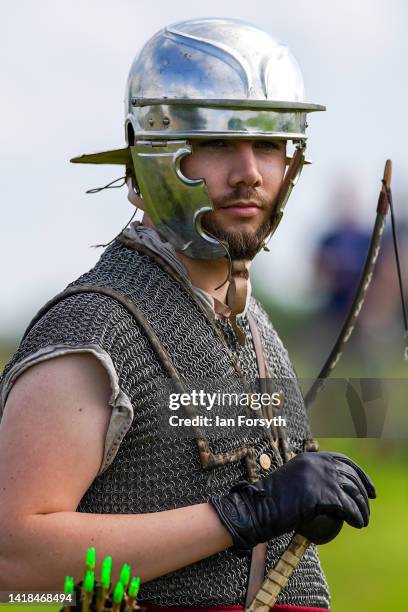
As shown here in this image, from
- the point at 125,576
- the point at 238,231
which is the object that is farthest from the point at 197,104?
the point at 125,576

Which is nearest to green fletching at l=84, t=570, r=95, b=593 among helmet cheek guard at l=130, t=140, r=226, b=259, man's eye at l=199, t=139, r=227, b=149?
helmet cheek guard at l=130, t=140, r=226, b=259

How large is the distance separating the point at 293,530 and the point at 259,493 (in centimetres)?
22

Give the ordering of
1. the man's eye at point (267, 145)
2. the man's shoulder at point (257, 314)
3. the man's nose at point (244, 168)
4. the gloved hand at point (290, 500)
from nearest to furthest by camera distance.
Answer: the gloved hand at point (290, 500), the man's nose at point (244, 168), the man's eye at point (267, 145), the man's shoulder at point (257, 314)

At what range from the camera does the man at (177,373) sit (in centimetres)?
478

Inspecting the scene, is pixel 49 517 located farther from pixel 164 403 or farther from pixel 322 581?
pixel 322 581

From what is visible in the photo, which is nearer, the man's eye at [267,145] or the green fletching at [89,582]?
the green fletching at [89,582]

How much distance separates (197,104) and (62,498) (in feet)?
4.31

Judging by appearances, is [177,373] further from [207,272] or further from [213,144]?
[213,144]

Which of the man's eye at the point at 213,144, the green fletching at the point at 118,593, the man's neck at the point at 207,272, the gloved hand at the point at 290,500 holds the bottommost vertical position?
the green fletching at the point at 118,593

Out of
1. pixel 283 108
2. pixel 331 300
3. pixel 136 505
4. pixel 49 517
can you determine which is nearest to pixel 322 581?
pixel 136 505

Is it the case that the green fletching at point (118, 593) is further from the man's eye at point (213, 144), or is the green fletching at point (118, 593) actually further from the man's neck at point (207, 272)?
the man's eye at point (213, 144)

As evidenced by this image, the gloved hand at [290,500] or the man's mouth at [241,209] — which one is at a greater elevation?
the man's mouth at [241,209]

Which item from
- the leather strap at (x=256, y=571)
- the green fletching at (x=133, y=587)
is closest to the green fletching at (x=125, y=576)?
the green fletching at (x=133, y=587)

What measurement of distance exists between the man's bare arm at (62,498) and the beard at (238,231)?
0.69m
